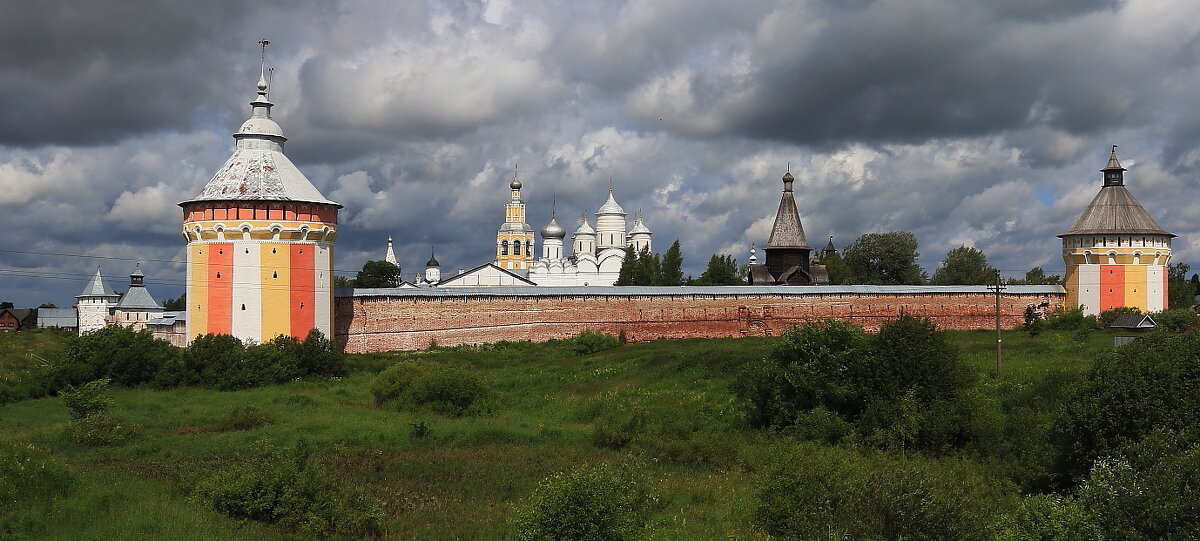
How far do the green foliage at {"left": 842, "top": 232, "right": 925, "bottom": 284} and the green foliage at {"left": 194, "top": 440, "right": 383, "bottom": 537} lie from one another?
49.5m

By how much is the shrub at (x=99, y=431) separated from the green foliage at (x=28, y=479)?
376cm

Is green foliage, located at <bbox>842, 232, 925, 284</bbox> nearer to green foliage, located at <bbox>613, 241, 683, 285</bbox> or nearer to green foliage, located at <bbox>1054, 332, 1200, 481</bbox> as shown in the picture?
green foliage, located at <bbox>613, 241, 683, 285</bbox>

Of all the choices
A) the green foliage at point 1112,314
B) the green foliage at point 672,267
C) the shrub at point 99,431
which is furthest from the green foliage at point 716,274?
the shrub at point 99,431

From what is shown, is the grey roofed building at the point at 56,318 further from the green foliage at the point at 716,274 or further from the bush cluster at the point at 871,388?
the bush cluster at the point at 871,388

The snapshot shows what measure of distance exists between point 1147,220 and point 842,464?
3225 centimetres

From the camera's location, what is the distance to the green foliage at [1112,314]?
35.2 metres

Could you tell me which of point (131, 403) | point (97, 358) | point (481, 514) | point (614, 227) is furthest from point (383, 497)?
point (614, 227)

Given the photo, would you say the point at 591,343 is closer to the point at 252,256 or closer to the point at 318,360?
the point at 318,360

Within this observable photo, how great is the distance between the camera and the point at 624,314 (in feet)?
114

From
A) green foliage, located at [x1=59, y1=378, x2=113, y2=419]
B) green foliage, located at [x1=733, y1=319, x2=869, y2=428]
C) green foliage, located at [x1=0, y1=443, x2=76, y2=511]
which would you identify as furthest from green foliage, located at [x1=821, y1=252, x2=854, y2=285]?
green foliage, located at [x1=0, y1=443, x2=76, y2=511]

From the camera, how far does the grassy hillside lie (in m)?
10.4

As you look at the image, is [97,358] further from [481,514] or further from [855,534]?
[855,534]

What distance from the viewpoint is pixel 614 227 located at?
71312 millimetres

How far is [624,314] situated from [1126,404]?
77.7ft
